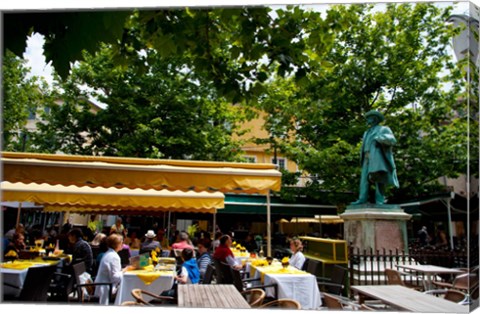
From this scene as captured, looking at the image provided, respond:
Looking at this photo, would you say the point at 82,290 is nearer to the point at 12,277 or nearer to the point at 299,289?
the point at 12,277

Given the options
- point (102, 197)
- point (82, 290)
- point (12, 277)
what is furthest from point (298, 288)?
point (102, 197)

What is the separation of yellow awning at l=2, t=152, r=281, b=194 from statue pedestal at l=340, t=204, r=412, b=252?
7.78 ft

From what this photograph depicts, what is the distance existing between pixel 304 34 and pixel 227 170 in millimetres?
3035

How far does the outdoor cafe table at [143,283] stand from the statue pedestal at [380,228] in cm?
397

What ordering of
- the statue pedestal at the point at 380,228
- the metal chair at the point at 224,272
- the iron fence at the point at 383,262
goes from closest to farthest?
the metal chair at the point at 224,272, the iron fence at the point at 383,262, the statue pedestal at the point at 380,228

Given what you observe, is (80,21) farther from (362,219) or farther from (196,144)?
(196,144)

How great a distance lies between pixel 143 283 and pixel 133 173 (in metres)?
1.77

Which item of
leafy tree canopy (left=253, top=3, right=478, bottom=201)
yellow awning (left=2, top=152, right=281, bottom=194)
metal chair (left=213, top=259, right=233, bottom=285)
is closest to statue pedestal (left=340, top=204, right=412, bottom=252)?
yellow awning (left=2, top=152, right=281, bottom=194)

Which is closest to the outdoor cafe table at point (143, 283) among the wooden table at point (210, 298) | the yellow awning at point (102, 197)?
the wooden table at point (210, 298)

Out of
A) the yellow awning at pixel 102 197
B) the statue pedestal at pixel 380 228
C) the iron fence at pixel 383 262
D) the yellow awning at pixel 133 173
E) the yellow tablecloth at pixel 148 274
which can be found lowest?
the iron fence at pixel 383 262

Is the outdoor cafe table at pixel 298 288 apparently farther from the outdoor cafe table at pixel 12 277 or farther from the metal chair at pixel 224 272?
the outdoor cafe table at pixel 12 277

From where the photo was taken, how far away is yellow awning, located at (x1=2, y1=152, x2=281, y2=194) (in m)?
6.35

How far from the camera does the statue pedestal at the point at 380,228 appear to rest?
8094mm

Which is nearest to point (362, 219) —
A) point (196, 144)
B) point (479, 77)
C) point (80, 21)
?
point (479, 77)
